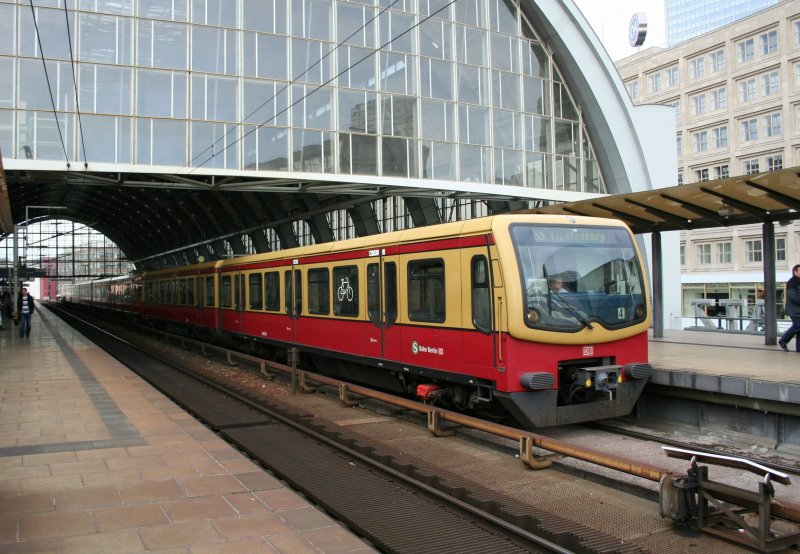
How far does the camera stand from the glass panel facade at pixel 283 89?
21234 mm

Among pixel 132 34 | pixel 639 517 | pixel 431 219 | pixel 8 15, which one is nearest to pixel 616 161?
pixel 431 219

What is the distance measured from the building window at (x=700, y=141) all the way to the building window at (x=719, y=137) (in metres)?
0.65

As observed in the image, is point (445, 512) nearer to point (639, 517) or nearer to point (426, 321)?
point (639, 517)

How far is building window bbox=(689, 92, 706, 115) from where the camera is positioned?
2206 inches

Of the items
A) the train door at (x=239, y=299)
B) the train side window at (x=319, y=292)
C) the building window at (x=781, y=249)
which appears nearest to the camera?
the train side window at (x=319, y=292)

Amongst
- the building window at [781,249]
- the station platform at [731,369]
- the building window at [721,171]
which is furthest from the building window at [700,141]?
the station platform at [731,369]

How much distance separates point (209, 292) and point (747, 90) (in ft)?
155

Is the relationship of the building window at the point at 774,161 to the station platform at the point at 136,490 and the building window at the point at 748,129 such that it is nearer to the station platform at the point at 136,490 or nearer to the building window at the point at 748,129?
the building window at the point at 748,129

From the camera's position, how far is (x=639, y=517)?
591 centimetres

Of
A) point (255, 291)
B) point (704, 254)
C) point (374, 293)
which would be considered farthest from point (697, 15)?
point (374, 293)

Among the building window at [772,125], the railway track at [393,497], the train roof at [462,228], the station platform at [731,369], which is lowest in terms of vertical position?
the railway track at [393,497]

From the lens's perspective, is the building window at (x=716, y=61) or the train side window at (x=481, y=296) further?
the building window at (x=716, y=61)

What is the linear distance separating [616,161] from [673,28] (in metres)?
117

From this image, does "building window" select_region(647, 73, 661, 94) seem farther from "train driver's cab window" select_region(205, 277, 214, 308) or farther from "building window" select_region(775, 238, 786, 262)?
"train driver's cab window" select_region(205, 277, 214, 308)
